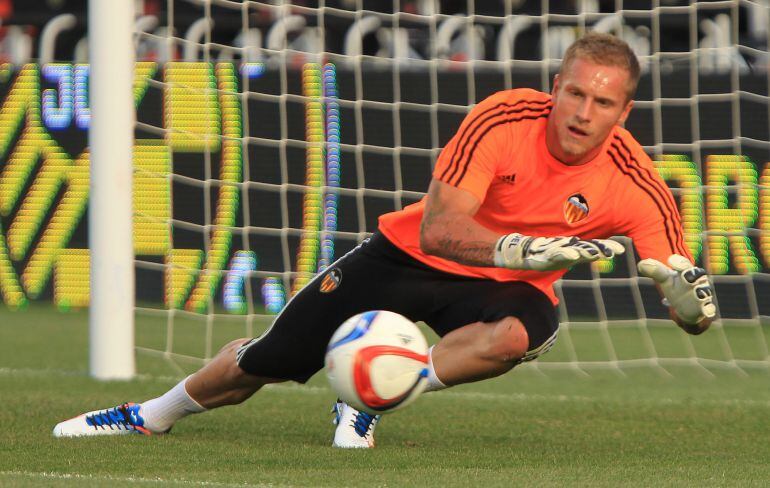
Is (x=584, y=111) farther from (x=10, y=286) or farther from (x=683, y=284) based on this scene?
(x=10, y=286)

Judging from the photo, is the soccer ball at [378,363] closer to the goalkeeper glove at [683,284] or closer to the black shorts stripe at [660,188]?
the goalkeeper glove at [683,284]

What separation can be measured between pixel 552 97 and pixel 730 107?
551 cm

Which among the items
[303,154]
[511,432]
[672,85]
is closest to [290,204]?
[303,154]

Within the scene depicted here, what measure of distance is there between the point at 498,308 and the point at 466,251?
0.41m

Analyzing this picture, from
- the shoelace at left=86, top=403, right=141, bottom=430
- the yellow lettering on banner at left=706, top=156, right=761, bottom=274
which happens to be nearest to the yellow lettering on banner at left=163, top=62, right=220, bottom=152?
the yellow lettering on banner at left=706, top=156, right=761, bottom=274

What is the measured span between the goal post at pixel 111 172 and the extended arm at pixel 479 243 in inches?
106

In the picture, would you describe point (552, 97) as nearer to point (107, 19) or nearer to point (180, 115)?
point (107, 19)

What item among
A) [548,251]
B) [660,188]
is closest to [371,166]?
[660,188]

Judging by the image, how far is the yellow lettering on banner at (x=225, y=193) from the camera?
9961 millimetres

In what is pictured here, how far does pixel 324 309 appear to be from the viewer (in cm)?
507

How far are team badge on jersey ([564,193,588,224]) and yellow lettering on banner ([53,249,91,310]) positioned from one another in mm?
6652

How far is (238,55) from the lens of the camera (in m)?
11.9

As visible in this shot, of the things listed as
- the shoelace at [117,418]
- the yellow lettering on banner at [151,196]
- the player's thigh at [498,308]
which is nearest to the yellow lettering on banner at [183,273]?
the yellow lettering on banner at [151,196]

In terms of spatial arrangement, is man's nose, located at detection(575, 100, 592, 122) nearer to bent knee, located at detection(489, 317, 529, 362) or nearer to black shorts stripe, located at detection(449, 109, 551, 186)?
black shorts stripe, located at detection(449, 109, 551, 186)
